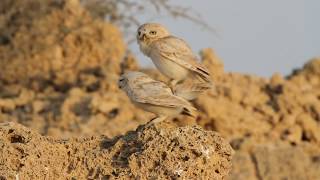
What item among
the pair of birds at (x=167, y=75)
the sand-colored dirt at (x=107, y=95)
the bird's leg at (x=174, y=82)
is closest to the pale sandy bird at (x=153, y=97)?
the pair of birds at (x=167, y=75)

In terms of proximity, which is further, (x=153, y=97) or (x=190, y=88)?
(x=190, y=88)

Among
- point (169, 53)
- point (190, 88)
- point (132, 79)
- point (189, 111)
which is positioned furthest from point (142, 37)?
point (189, 111)

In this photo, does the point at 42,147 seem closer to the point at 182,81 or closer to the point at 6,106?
the point at 182,81

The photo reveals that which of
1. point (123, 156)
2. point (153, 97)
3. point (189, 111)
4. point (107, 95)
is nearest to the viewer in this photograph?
point (123, 156)

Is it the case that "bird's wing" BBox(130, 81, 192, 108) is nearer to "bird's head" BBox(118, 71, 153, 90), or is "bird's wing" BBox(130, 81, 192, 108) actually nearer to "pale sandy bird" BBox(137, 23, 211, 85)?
"bird's head" BBox(118, 71, 153, 90)

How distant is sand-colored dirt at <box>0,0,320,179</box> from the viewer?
13805mm

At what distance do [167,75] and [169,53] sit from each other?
225 millimetres

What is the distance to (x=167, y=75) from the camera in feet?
26.5

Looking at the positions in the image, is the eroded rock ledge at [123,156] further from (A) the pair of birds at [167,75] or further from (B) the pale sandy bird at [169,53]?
(B) the pale sandy bird at [169,53]

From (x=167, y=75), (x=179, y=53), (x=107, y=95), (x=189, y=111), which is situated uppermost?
(x=107, y=95)

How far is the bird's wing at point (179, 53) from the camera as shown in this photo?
789 cm

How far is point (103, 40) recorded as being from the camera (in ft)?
55.1

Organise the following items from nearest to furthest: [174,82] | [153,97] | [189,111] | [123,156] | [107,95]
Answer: [123,156], [153,97], [189,111], [174,82], [107,95]

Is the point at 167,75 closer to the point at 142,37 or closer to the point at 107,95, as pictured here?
the point at 142,37
